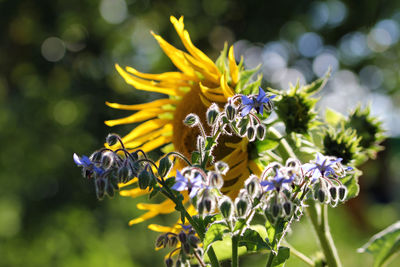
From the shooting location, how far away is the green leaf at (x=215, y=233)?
733mm

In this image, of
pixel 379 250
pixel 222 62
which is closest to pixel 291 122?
pixel 222 62

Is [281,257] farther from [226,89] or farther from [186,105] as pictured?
[186,105]

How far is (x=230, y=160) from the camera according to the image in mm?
1114

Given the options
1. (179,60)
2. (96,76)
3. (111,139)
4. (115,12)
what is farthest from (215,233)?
(115,12)

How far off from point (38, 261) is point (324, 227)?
6255mm

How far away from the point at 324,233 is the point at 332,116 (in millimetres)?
404

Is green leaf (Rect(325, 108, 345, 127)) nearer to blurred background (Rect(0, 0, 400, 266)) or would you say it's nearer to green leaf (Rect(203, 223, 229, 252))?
green leaf (Rect(203, 223, 229, 252))

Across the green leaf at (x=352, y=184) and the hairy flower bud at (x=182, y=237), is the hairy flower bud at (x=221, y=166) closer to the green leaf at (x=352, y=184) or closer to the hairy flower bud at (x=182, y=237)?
the hairy flower bud at (x=182, y=237)

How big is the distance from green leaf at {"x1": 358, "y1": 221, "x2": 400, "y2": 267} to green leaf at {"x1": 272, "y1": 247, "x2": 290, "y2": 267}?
534 mm

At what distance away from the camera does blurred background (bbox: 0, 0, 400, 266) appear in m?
6.65

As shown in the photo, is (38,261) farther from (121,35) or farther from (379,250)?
(379,250)

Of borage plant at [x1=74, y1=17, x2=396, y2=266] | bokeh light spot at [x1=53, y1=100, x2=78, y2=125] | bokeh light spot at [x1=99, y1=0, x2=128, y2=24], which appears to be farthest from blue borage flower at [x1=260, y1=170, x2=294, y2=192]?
bokeh light spot at [x1=99, y1=0, x2=128, y2=24]

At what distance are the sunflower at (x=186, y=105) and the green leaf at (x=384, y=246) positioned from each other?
17.3 inches

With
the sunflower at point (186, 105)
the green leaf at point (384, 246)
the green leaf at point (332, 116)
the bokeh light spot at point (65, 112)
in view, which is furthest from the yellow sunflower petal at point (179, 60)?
the bokeh light spot at point (65, 112)
